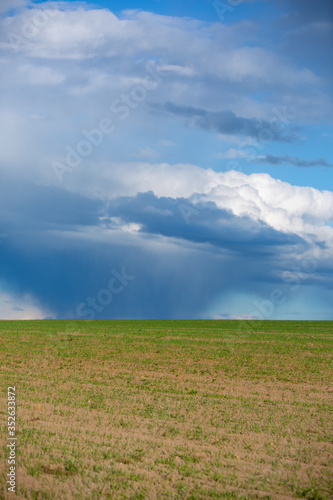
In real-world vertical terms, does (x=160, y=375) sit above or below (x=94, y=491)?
above

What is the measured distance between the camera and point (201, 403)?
55.8 feet

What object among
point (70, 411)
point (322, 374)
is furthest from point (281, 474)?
point (322, 374)

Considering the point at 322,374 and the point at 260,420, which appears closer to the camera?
the point at 260,420

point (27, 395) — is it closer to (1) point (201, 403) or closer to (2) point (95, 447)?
(1) point (201, 403)

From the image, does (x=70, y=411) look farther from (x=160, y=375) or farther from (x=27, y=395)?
(x=160, y=375)

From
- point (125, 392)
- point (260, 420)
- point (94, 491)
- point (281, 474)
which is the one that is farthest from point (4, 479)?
point (125, 392)

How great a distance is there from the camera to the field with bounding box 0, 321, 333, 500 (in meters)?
9.14

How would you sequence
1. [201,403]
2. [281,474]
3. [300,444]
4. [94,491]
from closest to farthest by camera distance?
[94,491] < [281,474] < [300,444] < [201,403]

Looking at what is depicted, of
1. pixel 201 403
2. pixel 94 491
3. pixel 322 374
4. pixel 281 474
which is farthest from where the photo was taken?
pixel 322 374

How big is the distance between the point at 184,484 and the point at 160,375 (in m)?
14.9

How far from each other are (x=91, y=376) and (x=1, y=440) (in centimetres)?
1158

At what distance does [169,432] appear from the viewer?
41.9ft

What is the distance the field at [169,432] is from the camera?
914cm

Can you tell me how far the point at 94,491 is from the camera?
874 cm
